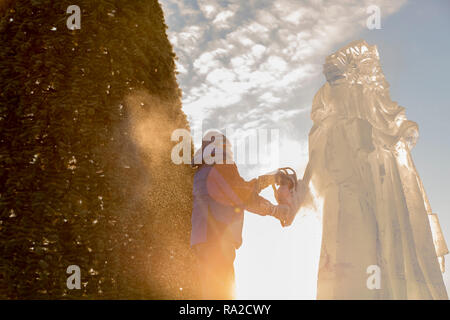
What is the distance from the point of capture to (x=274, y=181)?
4590 millimetres

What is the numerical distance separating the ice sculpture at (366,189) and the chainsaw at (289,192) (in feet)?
0.88

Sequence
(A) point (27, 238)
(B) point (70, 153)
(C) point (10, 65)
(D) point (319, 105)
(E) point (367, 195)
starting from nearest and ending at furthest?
1. (A) point (27, 238)
2. (B) point (70, 153)
3. (C) point (10, 65)
4. (E) point (367, 195)
5. (D) point (319, 105)

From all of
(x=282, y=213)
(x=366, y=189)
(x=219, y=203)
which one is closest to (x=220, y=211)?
(x=219, y=203)

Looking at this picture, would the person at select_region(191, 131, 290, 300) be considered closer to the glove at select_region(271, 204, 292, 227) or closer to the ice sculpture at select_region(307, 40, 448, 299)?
the glove at select_region(271, 204, 292, 227)

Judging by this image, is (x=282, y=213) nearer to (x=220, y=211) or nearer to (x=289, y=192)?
(x=289, y=192)

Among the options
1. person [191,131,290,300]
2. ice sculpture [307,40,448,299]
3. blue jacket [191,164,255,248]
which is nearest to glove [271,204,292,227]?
person [191,131,290,300]

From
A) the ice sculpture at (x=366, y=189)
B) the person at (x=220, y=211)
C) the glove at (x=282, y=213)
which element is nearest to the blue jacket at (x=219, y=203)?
the person at (x=220, y=211)

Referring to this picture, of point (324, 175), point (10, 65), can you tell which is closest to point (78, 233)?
point (10, 65)

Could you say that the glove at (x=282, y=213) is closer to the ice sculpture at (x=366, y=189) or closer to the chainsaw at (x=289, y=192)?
the chainsaw at (x=289, y=192)

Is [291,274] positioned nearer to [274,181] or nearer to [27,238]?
[274,181]

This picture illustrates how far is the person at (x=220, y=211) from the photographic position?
4.00 metres

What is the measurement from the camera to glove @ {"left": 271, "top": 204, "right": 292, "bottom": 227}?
4.41 metres
